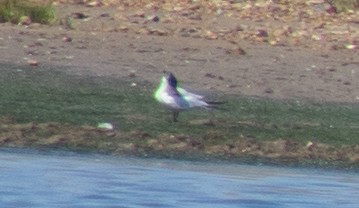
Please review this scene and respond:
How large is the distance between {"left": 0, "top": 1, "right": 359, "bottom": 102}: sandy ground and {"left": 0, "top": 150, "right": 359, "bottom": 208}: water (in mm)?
2678

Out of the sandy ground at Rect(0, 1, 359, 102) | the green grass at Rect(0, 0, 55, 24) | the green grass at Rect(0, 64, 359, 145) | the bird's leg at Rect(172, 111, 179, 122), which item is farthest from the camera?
the green grass at Rect(0, 0, 55, 24)

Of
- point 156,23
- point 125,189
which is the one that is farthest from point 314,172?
point 156,23

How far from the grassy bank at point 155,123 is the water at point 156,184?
274 millimetres

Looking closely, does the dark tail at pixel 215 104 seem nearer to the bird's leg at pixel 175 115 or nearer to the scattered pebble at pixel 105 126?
the bird's leg at pixel 175 115

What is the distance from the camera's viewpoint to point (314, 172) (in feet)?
32.1

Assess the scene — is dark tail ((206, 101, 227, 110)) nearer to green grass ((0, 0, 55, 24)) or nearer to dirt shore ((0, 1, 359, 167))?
dirt shore ((0, 1, 359, 167))

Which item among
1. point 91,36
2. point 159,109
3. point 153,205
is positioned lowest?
point 153,205

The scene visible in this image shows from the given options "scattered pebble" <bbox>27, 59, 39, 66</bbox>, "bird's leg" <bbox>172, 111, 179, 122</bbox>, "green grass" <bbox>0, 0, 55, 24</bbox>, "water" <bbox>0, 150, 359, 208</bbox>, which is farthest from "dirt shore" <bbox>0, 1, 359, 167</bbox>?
"bird's leg" <bbox>172, 111, 179, 122</bbox>

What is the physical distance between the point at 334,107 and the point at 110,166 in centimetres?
290

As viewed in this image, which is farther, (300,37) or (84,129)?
(300,37)

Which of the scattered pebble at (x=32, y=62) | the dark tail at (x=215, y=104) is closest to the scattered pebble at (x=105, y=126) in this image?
the dark tail at (x=215, y=104)

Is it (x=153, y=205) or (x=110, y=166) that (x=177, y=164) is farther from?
(x=153, y=205)

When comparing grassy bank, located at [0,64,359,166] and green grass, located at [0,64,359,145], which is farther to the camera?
green grass, located at [0,64,359,145]

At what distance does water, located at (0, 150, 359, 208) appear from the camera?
8602mm
